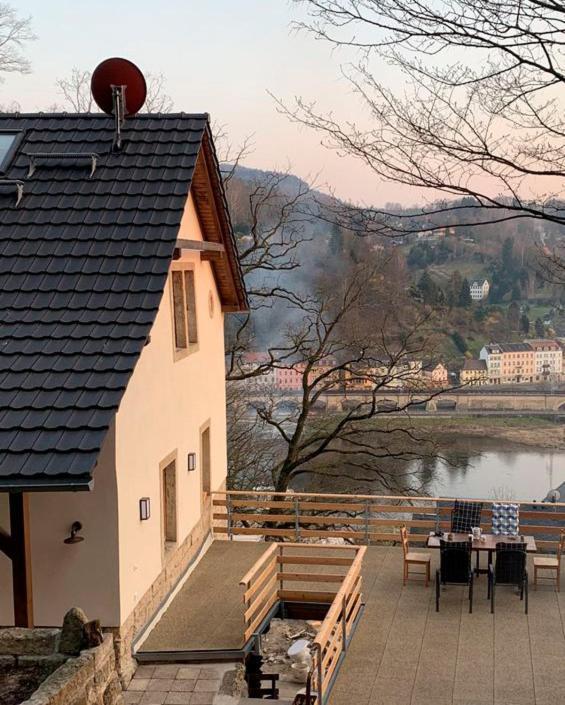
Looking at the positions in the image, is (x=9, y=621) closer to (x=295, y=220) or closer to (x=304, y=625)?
(x=304, y=625)

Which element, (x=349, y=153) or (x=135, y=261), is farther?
(x=135, y=261)

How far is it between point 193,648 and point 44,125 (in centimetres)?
695

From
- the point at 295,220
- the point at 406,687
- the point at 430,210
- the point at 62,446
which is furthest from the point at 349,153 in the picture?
the point at 295,220

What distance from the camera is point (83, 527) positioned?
8266mm

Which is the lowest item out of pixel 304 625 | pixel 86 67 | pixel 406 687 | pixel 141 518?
pixel 304 625

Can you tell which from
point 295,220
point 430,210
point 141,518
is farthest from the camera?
point 295,220

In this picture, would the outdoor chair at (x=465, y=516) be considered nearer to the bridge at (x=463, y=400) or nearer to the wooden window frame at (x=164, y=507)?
the wooden window frame at (x=164, y=507)

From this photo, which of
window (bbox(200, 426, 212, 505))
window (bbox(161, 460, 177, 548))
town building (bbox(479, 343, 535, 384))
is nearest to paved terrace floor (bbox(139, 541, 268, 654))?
window (bbox(161, 460, 177, 548))

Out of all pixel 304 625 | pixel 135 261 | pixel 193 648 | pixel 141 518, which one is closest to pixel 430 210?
pixel 135 261

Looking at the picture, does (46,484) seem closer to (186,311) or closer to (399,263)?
(186,311)

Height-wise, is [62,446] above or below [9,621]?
above

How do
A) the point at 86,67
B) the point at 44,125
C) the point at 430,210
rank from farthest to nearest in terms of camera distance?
the point at 86,67, the point at 44,125, the point at 430,210

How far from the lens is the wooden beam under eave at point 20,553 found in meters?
7.38

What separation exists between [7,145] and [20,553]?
18.4ft
